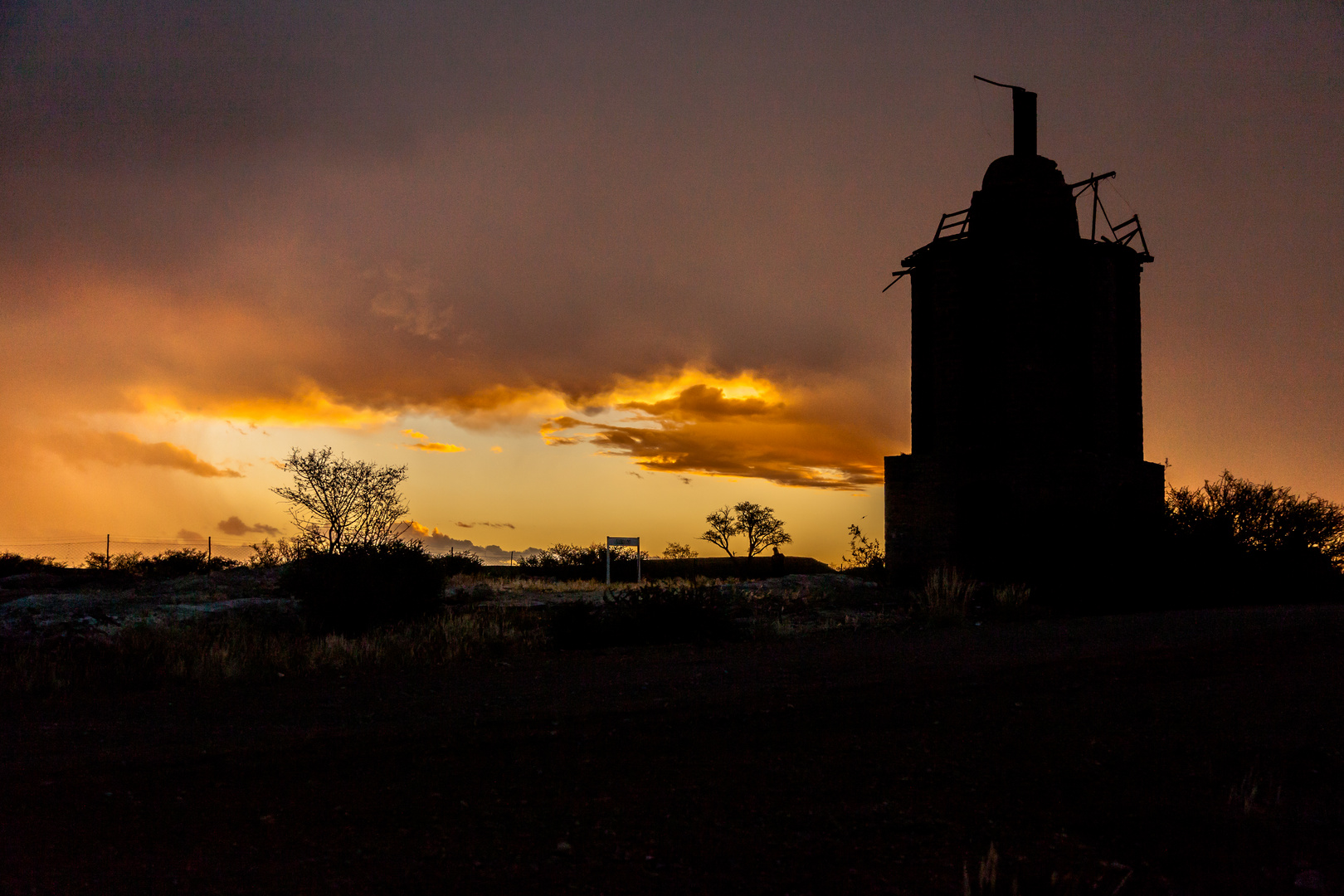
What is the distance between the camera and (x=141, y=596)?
914 inches

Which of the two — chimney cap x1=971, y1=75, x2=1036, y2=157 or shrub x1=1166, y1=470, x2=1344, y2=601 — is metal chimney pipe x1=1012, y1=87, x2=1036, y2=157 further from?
Result: shrub x1=1166, y1=470, x2=1344, y2=601

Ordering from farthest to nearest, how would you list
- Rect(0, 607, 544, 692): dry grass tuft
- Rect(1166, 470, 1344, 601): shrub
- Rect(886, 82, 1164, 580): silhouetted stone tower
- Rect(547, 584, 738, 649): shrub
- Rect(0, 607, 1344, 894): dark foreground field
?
Rect(886, 82, 1164, 580): silhouetted stone tower
Rect(1166, 470, 1344, 601): shrub
Rect(547, 584, 738, 649): shrub
Rect(0, 607, 544, 692): dry grass tuft
Rect(0, 607, 1344, 894): dark foreground field

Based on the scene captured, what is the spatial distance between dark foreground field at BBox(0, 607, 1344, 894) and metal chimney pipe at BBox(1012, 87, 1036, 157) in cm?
2172

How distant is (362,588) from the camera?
583 inches

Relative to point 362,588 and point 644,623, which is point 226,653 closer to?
point 362,588

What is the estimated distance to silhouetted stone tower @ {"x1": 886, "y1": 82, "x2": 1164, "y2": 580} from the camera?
23750 millimetres

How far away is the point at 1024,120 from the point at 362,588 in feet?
79.1

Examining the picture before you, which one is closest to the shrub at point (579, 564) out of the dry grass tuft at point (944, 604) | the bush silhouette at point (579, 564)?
the bush silhouette at point (579, 564)

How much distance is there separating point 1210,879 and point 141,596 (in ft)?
82.0

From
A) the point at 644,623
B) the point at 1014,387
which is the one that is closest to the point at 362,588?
the point at 644,623

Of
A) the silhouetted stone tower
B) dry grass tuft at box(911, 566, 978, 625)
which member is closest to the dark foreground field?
dry grass tuft at box(911, 566, 978, 625)

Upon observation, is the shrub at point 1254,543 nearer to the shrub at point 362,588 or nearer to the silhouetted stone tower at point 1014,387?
the silhouetted stone tower at point 1014,387

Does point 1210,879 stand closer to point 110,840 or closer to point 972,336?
point 110,840

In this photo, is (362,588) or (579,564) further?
(579,564)
